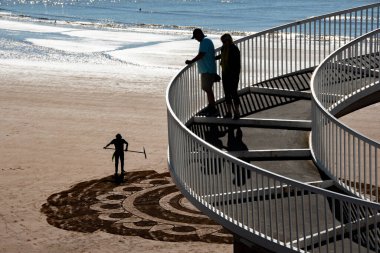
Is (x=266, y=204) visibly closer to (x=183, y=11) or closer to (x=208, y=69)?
(x=208, y=69)

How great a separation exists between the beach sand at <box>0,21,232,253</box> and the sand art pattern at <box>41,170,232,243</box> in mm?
224

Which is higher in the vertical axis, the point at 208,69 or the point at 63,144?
the point at 208,69

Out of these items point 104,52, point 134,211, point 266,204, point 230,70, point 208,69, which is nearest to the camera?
point 266,204

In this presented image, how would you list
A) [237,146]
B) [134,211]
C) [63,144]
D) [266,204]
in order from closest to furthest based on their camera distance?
[266,204]
[237,146]
[134,211]
[63,144]

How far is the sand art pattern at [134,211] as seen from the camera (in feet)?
62.4

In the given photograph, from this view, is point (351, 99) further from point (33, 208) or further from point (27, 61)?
point (27, 61)

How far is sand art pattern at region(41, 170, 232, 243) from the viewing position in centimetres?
1903

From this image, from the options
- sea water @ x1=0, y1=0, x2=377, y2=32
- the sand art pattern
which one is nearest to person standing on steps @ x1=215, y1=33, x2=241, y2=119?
the sand art pattern

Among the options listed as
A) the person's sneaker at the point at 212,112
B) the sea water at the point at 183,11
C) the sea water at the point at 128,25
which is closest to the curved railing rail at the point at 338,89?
the person's sneaker at the point at 212,112

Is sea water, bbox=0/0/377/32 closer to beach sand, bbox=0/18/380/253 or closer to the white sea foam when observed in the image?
the white sea foam

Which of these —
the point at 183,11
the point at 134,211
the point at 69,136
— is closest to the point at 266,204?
the point at 134,211

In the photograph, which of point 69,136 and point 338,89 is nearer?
point 338,89

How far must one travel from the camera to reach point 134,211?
20453 millimetres

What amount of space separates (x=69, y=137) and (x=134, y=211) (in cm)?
787
